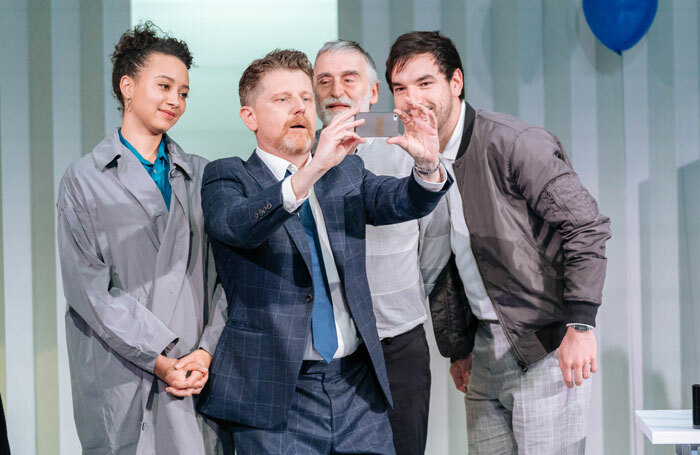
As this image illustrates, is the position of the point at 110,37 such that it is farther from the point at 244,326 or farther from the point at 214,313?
the point at 244,326

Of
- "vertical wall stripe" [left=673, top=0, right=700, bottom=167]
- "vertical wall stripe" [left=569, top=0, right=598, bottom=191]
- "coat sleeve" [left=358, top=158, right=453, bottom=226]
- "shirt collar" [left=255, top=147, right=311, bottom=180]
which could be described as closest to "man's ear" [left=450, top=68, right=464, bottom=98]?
A: "coat sleeve" [left=358, top=158, right=453, bottom=226]

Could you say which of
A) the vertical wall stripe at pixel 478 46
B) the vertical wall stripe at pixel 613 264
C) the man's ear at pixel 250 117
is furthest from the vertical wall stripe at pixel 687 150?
the man's ear at pixel 250 117

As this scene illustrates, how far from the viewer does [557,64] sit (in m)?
3.53

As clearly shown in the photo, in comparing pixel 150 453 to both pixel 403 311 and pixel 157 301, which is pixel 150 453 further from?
pixel 403 311

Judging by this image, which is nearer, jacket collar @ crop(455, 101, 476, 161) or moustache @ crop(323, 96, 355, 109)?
jacket collar @ crop(455, 101, 476, 161)

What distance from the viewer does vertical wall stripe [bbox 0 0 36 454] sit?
341 centimetres

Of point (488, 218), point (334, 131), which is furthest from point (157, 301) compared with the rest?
point (488, 218)

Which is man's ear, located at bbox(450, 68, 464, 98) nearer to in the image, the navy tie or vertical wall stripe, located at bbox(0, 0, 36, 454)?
the navy tie

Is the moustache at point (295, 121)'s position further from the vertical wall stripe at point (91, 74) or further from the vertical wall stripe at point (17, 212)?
the vertical wall stripe at point (17, 212)

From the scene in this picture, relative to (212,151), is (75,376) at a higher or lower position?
lower

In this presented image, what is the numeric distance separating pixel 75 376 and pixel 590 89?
2.67 metres

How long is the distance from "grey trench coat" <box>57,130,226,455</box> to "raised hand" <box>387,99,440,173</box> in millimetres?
780

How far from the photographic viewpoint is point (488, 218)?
8.14 feet

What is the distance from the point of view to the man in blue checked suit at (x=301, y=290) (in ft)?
6.31
